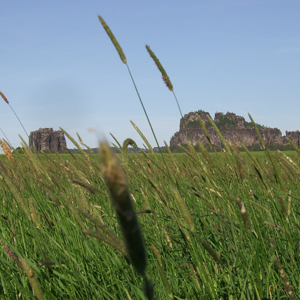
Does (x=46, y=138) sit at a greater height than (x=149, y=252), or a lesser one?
greater

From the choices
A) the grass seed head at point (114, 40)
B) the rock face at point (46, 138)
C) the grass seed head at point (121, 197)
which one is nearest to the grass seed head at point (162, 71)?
the grass seed head at point (114, 40)

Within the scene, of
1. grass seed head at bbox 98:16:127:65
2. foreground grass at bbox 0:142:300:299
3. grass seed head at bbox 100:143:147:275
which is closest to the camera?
grass seed head at bbox 100:143:147:275

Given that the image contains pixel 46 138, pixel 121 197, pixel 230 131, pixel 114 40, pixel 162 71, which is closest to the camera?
pixel 121 197

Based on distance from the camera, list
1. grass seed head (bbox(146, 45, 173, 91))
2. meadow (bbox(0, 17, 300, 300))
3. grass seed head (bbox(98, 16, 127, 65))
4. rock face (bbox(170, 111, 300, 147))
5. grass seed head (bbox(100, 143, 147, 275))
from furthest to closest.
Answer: rock face (bbox(170, 111, 300, 147)) < grass seed head (bbox(146, 45, 173, 91)) < grass seed head (bbox(98, 16, 127, 65)) < meadow (bbox(0, 17, 300, 300)) < grass seed head (bbox(100, 143, 147, 275))

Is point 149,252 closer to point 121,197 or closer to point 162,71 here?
point 162,71

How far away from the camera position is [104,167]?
287 mm

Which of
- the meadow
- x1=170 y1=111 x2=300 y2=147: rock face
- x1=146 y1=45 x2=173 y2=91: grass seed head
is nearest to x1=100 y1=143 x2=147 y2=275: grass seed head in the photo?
the meadow

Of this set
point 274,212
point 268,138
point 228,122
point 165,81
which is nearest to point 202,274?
point 165,81

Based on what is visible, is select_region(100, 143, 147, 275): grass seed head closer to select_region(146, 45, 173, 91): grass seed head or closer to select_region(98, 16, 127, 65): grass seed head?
select_region(98, 16, 127, 65): grass seed head

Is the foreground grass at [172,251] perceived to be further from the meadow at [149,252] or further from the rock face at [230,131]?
the rock face at [230,131]

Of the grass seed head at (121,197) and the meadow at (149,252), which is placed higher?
the grass seed head at (121,197)

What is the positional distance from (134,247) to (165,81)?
1134 mm

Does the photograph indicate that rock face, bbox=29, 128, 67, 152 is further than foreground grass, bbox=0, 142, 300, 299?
Yes

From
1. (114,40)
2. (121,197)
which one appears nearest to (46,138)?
(114,40)
